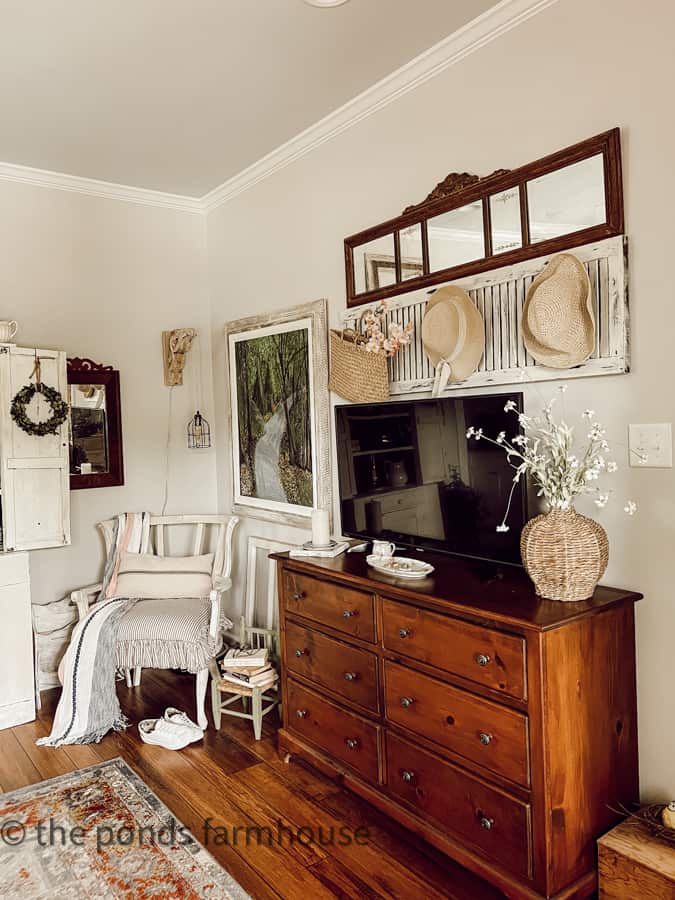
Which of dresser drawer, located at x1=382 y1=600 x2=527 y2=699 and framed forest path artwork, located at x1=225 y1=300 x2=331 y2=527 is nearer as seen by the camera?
dresser drawer, located at x1=382 y1=600 x2=527 y2=699

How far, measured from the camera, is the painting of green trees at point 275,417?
11.6ft

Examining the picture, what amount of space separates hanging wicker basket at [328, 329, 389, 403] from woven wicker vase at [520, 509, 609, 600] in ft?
3.61

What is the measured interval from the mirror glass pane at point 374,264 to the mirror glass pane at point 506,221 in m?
0.55

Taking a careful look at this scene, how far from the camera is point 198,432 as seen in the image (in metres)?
4.31

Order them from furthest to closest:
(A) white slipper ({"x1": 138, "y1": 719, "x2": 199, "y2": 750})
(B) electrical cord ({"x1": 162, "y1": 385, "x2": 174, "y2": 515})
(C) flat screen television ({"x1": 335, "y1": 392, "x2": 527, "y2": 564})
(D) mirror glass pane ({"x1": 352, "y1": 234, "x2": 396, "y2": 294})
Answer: (B) electrical cord ({"x1": 162, "y1": 385, "x2": 174, "y2": 515})
(A) white slipper ({"x1": 138, "y1": 719, "x2": 199, "y2": 750})
(D) mirror glass pane ({"x1": 352, "y1": 234, "x2": 396, "y2": 294})
(C) flat screen television ({"x1": 335, "y1": 392, "x2": 527, "y2": 564})

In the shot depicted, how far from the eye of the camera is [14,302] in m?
3.72

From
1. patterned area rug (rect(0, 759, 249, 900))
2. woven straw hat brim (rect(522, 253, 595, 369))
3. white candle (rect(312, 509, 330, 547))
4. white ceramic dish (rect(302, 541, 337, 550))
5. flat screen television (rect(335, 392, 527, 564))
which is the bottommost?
patterned area rug (rect(0, 759, 249, 900))

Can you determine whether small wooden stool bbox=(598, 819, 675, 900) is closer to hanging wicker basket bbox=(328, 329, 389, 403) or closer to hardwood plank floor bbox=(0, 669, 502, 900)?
hardwood plank floor bbox=(0, 669, 502, 900)

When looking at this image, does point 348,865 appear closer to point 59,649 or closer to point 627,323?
point 627,323

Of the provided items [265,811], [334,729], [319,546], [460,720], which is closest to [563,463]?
[460,720]

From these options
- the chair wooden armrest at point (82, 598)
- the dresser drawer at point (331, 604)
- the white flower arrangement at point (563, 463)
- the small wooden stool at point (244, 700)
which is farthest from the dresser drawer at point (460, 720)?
the chair wooden armrest at point (82, 598)

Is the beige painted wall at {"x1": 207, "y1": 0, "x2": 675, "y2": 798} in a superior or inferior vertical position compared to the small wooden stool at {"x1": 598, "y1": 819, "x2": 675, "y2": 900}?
superior

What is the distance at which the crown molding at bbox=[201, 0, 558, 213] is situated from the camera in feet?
7.79

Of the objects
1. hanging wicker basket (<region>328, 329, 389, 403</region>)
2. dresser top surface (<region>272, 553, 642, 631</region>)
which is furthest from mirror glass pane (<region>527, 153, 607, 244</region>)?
dresser top surface (<region>272, 553, 642, 631</region>)
